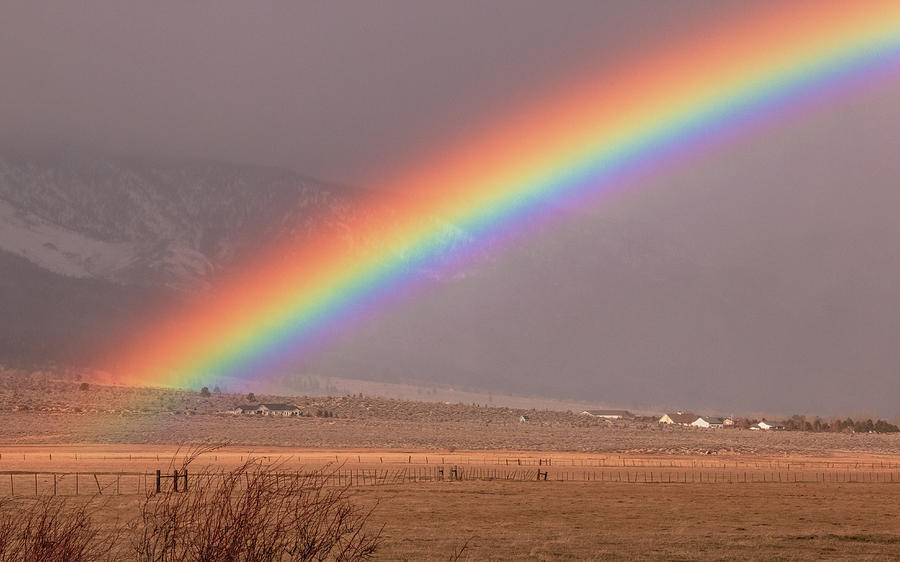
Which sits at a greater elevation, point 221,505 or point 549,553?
point 221,505

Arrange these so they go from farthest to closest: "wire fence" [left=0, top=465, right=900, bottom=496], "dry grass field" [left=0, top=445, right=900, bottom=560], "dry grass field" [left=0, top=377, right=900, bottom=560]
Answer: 1. "wire fence" [left=0, top=465, right=900, bottom=496]
2. "dry grass field" [left=0, top=377, right=900, bottom=560]
3. "dry grass field" [left=0, top=445, right=900, bottom=560]

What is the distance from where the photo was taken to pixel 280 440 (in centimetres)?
13838

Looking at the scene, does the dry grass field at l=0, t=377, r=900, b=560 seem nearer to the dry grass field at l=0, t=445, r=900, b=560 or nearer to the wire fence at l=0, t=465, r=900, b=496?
the dry grass field at l=0, t=445, r=900, b=560

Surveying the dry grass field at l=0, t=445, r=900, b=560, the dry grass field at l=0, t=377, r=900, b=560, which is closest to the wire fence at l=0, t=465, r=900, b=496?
the dry grass field at l=0, t=377, r=900, b=560

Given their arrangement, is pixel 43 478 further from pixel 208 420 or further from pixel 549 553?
pixel 208 420

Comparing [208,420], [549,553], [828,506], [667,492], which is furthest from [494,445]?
[549,553]

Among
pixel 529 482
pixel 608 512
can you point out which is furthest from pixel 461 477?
pixel 608 512

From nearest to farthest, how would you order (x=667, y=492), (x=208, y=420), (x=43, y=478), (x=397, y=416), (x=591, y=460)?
1. (x=667, y=492)
2. (x=43, y=478)
3. (x=591, y=460)
4. (x=208, y=420)
5. (x=397, y=416)

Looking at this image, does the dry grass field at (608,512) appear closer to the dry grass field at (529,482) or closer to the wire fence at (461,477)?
the dry grass field at (529,482)

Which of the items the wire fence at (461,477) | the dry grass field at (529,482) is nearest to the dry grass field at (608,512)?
the dry grass field at (529,482)

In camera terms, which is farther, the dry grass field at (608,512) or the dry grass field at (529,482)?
the dry grass field at (529,482)

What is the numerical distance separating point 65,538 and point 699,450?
13308 centimetres

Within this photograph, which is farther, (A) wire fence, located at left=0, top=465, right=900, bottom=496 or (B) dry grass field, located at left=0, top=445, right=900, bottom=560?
(A) wire fence, located at left=0, top=465, right=900, bottom=496

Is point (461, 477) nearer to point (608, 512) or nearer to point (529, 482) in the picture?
point (529, 482)
